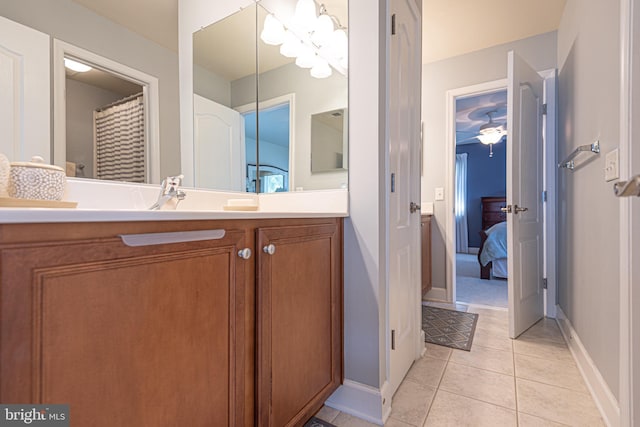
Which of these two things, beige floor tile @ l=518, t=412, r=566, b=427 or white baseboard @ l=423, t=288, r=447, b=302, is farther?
white baseboard @ l=423, t=288, r=447, b=302

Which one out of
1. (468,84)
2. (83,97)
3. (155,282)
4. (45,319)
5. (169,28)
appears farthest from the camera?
(468,84)

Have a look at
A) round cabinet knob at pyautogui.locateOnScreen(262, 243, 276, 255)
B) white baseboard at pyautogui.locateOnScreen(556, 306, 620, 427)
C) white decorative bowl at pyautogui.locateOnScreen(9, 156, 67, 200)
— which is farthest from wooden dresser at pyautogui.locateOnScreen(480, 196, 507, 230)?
white decorative bowl at pyautogui.locateOnScreen(9, 156, 67, 200)

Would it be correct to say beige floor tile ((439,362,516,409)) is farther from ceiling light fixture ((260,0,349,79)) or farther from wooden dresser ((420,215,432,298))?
ceiling light fixture ((260,0,349,79))

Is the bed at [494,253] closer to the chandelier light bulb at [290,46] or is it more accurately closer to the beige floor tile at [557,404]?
the beige floor tile at [557,404]

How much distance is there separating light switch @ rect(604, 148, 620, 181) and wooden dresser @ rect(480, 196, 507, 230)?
5047 millimetres

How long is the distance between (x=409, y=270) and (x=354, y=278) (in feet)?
1.64

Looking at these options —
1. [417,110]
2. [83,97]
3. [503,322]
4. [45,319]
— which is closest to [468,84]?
[417,110]

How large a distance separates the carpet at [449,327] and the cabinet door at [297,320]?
109cm

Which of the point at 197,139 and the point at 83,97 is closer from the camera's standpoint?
the point at 83,97

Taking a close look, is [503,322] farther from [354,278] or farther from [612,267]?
[354,278]

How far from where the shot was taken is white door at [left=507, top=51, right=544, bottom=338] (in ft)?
6.82

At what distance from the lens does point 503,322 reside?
2.40 m

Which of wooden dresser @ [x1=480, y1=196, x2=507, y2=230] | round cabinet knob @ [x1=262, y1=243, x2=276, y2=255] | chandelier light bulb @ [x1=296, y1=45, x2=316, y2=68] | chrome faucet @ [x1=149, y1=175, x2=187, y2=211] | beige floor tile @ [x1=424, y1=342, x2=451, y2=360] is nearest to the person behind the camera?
round cabinet knob @ [x1=262, y1=243, x2=276, y2=255]

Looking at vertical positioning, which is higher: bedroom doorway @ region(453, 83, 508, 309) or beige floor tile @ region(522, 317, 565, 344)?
bedroom doorway @ region(453, 83, 508, 309)
